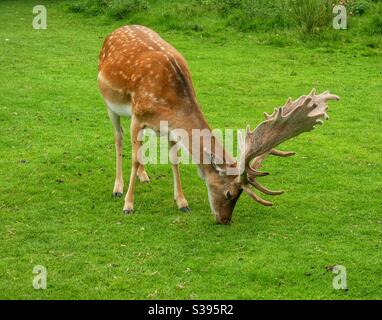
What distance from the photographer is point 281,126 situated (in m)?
6.71

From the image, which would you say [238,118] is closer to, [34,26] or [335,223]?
[335,223]

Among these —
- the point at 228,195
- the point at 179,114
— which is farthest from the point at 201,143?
the point at 228,195

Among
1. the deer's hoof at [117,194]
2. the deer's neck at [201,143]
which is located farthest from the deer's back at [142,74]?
the deer's hoof at [117,194]

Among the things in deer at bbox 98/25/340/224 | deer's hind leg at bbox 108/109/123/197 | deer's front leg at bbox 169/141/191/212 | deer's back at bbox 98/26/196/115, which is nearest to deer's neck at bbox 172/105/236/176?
deer at bbox 98/25/340/224

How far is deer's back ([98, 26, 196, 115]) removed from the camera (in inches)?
289

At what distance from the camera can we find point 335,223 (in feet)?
24.2

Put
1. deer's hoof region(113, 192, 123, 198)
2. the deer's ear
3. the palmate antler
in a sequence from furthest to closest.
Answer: deer's hoof region(113, 192, 123, 198) < the deer's ear < the palmate antler

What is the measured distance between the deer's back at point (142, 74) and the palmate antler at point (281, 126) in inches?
32.9

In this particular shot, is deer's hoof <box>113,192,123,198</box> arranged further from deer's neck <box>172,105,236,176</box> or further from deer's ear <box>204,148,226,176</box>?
deer's ear <box>204,148,226,176</box>

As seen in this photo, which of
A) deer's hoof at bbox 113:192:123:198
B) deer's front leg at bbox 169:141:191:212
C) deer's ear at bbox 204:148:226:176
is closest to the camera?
deer's ear at bbox 204:148:226:176

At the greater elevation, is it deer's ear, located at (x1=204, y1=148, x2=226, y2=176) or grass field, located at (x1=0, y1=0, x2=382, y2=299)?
deer's ear, located at (x1=204, y1=148, x2=226, y2=176)

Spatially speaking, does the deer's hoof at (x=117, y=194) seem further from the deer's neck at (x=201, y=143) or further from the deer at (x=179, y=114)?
the deer's neck at (x=201, y=143)


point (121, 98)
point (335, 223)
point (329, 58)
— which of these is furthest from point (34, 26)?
point (335, 223)

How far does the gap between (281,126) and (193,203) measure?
164 cm
